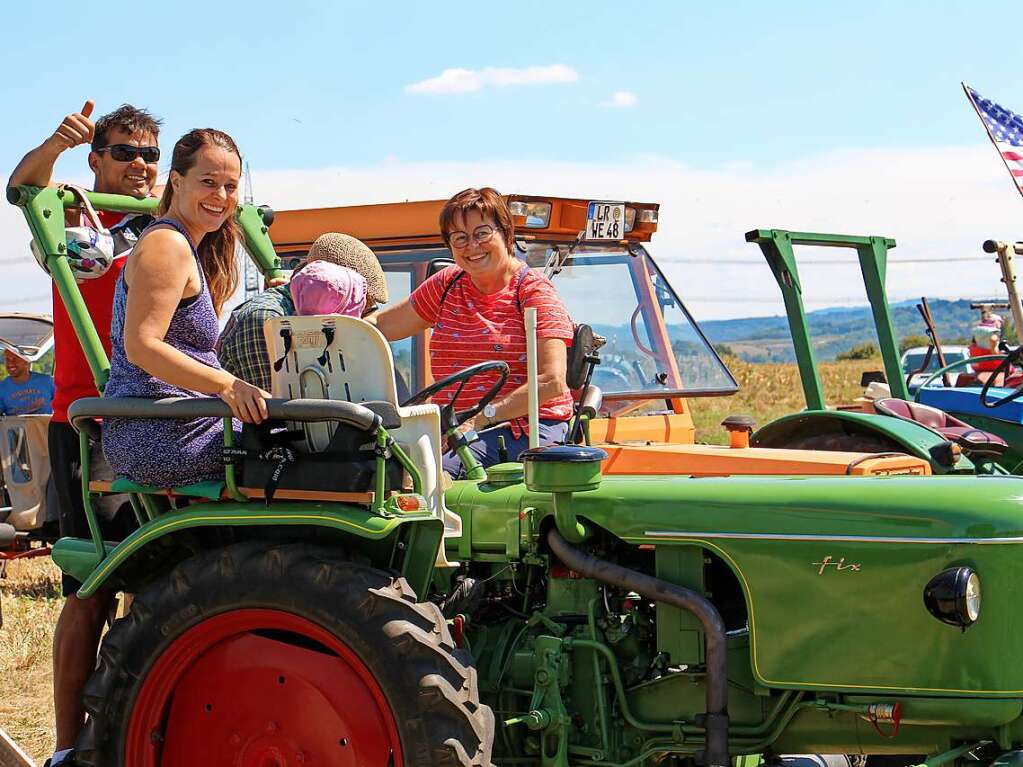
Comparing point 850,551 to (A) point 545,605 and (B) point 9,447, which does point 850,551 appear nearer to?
(A) point 545,605

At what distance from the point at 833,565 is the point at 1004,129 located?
622 centimetres

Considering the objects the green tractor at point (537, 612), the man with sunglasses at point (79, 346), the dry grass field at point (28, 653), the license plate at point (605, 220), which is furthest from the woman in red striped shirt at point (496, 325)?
the dry grass field at point (28, 653)

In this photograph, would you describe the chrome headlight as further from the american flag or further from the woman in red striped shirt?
the american flag

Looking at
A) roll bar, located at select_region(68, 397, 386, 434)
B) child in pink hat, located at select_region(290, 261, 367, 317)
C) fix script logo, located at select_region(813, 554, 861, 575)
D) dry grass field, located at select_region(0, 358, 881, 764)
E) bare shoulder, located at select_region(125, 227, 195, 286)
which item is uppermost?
bare shoulder, located at select_region(125, 227, 195, 286)

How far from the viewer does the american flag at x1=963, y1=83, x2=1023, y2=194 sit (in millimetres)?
8609

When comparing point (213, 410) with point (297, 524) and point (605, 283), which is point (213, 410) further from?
point (605, 283)

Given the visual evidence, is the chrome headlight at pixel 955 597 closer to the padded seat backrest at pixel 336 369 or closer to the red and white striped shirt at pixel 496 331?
the padded seat backrest at pixel 336 369

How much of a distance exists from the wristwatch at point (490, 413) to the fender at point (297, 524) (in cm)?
80

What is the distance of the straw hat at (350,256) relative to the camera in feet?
13.9

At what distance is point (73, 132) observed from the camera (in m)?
4.06

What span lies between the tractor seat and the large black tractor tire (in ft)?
11.2

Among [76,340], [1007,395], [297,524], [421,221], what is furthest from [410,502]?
[1007,395]

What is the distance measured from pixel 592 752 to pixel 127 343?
170 cm

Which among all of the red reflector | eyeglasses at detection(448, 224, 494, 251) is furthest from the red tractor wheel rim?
eyeglasses at detection(448, 224, 494, 251)
